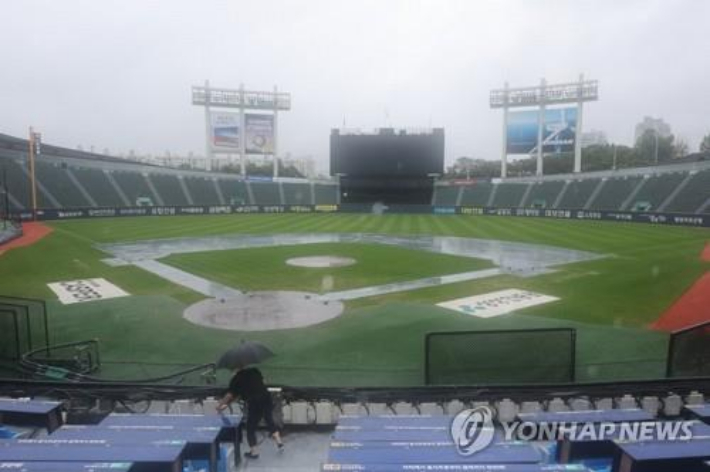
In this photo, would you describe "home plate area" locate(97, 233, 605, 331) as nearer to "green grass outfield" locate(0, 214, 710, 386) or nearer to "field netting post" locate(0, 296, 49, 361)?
"green grass outfield" locate(0, 214, 710, 386)

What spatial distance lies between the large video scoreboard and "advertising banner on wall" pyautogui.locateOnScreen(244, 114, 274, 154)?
31.9 feet

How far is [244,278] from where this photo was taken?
20781mm

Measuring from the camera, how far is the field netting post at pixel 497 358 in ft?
29.1

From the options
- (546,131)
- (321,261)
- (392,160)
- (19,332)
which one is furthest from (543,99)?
(19,332)

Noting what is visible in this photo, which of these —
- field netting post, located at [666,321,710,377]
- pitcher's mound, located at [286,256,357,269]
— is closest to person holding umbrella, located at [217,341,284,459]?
field netting post, located at [666,321,710,377]

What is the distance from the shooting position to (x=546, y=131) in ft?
210

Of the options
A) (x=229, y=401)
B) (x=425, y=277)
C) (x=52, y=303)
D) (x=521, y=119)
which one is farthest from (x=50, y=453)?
(x=521, y=119)

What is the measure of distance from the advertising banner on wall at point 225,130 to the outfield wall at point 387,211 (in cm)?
1001

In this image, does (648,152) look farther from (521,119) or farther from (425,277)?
(425,277)

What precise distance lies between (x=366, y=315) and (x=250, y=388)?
8.30m

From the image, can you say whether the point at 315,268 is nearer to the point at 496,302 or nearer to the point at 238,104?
the point at 496,302

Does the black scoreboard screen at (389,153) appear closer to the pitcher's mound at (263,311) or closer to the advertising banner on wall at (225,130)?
the advertising banner on wall at (225,130)

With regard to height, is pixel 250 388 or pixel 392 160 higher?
pixel 392 160

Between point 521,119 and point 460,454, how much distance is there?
220 feet
